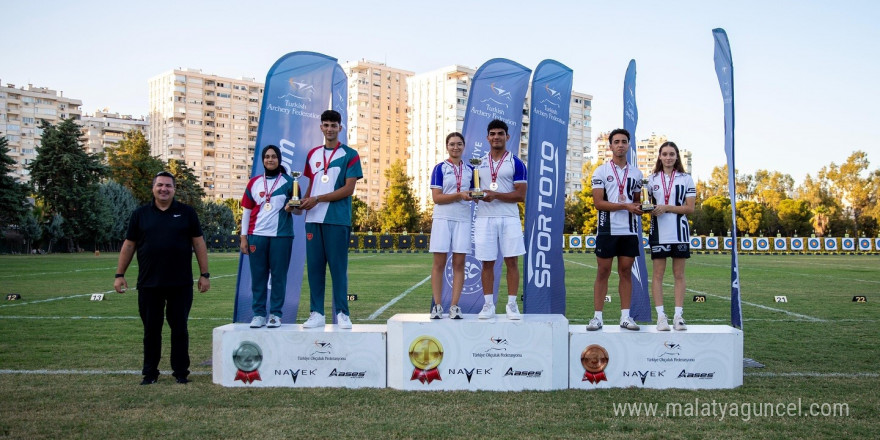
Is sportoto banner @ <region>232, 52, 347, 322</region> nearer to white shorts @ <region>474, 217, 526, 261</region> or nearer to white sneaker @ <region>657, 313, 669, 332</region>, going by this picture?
white shorts @ <region>474, 217, 526, 261</region>

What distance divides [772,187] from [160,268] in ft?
Answer: 294

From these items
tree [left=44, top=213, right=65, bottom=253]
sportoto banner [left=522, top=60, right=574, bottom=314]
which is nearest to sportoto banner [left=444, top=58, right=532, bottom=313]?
sportoto banner [left=522, top=60, right=574, bottom=314]

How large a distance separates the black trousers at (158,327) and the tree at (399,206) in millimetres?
56315

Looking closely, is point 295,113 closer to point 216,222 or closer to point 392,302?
point 392,302

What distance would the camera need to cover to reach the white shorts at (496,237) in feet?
20.3

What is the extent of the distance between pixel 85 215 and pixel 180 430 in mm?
49649

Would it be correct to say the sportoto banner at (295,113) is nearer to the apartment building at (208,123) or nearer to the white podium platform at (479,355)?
the white podium platform at (479,355)

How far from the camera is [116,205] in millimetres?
52219

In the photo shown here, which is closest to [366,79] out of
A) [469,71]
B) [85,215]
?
[469,71]

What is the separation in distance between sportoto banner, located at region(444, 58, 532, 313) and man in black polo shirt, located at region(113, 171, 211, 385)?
162 inches

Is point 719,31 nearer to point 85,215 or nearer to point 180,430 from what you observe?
point 180,430

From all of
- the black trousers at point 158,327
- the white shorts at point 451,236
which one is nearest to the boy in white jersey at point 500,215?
the white shorts at point 451,236

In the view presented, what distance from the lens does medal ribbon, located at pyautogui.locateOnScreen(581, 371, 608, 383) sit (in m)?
5.77

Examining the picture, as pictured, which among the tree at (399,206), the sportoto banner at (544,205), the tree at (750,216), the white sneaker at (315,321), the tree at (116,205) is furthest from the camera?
the tree at (750,216)
